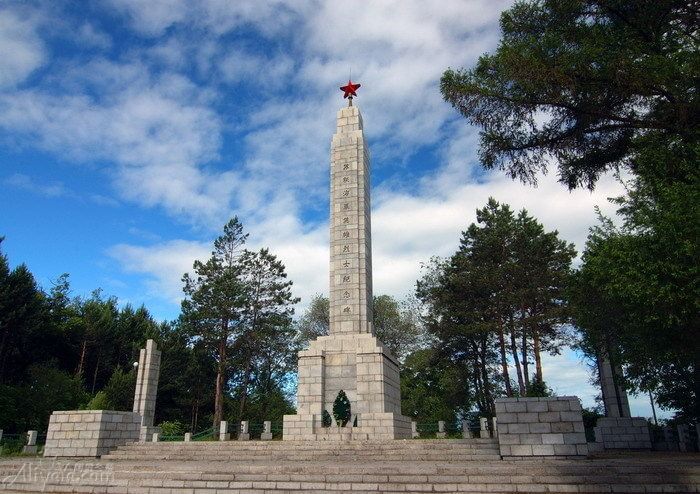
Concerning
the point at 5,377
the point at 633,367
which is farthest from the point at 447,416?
the point at 5,377

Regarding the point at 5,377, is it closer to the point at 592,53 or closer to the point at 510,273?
the point at 510,273

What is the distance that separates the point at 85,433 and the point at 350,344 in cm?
910

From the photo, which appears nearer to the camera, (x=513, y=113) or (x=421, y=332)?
(x=513, y=113)

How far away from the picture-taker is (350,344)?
18.5m

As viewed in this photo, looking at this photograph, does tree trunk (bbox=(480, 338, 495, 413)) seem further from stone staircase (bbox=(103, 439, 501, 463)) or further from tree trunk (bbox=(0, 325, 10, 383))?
tree trunk (bbox=(0, 325, 10, 383))

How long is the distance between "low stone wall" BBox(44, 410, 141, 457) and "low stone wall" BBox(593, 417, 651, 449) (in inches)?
692

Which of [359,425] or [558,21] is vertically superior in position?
[558,21]

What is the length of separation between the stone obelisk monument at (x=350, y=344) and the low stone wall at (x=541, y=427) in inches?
A: 238

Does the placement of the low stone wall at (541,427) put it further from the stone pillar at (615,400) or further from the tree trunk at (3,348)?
the tree trunk at (3,348)

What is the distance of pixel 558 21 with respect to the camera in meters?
13.9

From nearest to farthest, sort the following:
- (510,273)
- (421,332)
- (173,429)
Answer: (173,429), (510,273), (421,332)

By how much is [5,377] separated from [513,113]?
39.0m

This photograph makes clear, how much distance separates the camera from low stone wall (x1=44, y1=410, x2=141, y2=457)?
44.8 ft

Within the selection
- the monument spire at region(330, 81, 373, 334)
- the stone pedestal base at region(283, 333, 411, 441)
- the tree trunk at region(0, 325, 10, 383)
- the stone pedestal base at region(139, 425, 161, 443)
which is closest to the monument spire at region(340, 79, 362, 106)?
the monument spire at region(330, 81, 373, 334)
